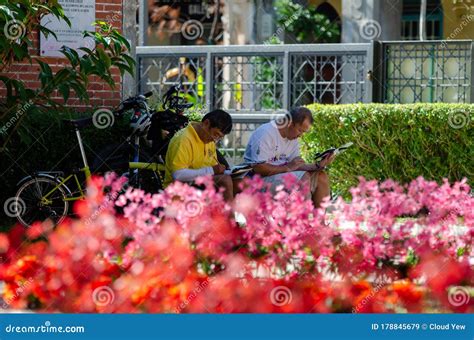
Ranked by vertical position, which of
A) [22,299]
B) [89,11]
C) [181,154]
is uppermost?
[89,11]

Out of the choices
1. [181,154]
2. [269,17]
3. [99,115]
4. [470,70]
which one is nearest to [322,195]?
[181,154]

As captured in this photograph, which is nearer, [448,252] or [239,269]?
[239,269]

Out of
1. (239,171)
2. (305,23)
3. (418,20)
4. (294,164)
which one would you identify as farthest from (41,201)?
(418,20)

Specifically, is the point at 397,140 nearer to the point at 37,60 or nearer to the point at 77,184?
the point at 77,184

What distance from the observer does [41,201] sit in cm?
984

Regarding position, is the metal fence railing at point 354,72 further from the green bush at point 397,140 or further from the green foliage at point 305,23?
the green foliage at point 305,23

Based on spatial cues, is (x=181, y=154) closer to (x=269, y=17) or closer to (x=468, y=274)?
(x=468, y=274)

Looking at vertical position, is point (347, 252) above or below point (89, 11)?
below

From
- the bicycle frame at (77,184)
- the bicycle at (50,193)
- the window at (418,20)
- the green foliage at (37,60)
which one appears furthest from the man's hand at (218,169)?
the window at (418,20)

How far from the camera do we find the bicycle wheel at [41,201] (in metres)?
9.87

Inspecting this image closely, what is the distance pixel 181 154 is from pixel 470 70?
5.94 m

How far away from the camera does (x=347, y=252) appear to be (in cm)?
641

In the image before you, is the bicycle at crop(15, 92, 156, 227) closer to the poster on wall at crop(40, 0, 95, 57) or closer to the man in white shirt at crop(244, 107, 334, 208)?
the man in white shirt at crop(244, 107, 334, 208)

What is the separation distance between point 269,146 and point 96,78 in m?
2.72
